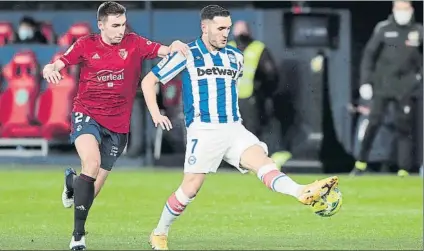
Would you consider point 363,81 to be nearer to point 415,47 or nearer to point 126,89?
point 415,47

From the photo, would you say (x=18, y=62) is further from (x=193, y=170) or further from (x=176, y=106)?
(x=193, y=170)

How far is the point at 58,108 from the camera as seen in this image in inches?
814

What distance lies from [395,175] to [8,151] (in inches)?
233

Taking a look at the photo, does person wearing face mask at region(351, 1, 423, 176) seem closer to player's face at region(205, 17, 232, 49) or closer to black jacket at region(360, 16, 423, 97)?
black jacket at region(360, 16, 423, 97)

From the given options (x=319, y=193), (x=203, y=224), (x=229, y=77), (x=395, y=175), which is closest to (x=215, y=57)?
(x=229, y=77)

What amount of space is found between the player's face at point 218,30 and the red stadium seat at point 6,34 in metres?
11.1

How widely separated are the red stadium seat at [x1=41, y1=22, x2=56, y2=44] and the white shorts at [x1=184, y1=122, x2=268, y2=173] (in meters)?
10.8

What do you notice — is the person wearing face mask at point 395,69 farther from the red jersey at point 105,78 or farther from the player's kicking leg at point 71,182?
the red jersey at point 105,78

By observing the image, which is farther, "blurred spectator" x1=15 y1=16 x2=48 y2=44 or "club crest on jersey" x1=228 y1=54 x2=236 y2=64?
"blurred spectator" x1=15 y1=16 x2=48 y2=44

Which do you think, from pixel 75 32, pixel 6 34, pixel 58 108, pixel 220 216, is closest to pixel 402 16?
pixel 75 32

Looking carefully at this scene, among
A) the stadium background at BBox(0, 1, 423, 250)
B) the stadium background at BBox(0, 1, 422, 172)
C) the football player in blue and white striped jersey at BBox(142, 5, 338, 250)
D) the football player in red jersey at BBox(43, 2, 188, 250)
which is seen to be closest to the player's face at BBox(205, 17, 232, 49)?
the football player in blue and white striped jersey at BBox(142, 5, 338, 250)

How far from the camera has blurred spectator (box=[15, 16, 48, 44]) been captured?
2081cm

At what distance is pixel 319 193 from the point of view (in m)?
9.51

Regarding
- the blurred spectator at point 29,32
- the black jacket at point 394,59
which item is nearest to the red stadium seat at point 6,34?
the blurred spectator at point 29,32
